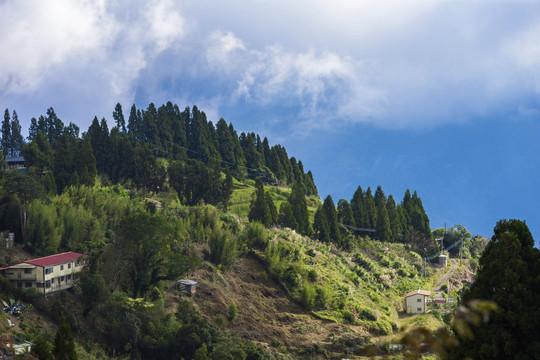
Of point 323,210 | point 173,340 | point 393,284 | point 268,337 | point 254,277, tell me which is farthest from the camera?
point 323,210

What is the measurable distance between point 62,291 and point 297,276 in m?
13.7

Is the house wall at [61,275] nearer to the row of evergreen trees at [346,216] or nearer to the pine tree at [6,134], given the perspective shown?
the row of evergreen trees at [346,216]

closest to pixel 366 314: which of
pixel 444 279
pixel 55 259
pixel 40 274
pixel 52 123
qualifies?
pixel 55 259

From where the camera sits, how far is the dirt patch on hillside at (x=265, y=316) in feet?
80.0

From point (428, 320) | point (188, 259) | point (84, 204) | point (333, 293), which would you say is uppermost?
point (84, 204)

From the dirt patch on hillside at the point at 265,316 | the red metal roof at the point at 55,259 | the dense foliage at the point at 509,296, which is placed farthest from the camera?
the dirt patch on hillside at the point at 265,316

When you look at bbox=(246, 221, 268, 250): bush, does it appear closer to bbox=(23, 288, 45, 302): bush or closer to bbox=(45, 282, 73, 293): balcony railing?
bbox=(45, 282, 73, 293): balcony railing

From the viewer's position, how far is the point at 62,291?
889 inches

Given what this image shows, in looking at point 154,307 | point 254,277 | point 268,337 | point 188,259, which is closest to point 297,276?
point 254,277

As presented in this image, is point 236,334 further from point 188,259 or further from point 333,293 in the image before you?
point 333,293

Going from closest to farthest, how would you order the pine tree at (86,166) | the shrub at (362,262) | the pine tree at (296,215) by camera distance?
1. the pine tree at (86,166)
2. the shrub at (362,262)
3. the pine tree at (296,215)

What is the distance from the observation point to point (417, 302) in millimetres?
33438

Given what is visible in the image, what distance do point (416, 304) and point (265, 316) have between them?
1226cm

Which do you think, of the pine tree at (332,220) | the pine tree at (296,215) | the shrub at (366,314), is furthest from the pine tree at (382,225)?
the shrub at (366,314)
